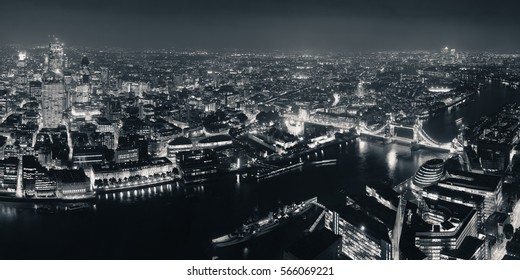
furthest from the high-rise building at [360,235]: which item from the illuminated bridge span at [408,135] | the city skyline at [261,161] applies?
the illuminated bridge span at [408,135]

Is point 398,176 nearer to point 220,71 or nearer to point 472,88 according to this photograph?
point 472,88

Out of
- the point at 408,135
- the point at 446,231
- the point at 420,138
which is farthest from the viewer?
the point at 408,135

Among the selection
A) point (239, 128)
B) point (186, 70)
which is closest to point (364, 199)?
point (239, 128)

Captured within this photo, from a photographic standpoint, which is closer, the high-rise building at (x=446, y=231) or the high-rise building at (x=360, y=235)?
the high-rise building at (x=360, y=235)

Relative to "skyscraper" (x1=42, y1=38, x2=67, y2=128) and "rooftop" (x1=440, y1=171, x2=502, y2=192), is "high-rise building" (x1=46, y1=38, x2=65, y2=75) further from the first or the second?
"rooftop" (x1=440, y1=171, x2=502, y2=192)

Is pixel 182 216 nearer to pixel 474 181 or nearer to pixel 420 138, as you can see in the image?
pixel 474 181

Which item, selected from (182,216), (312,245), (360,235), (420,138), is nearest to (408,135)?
(420,138)

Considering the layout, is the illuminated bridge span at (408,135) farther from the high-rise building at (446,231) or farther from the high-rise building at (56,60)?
the high-rise building at (56,60)
